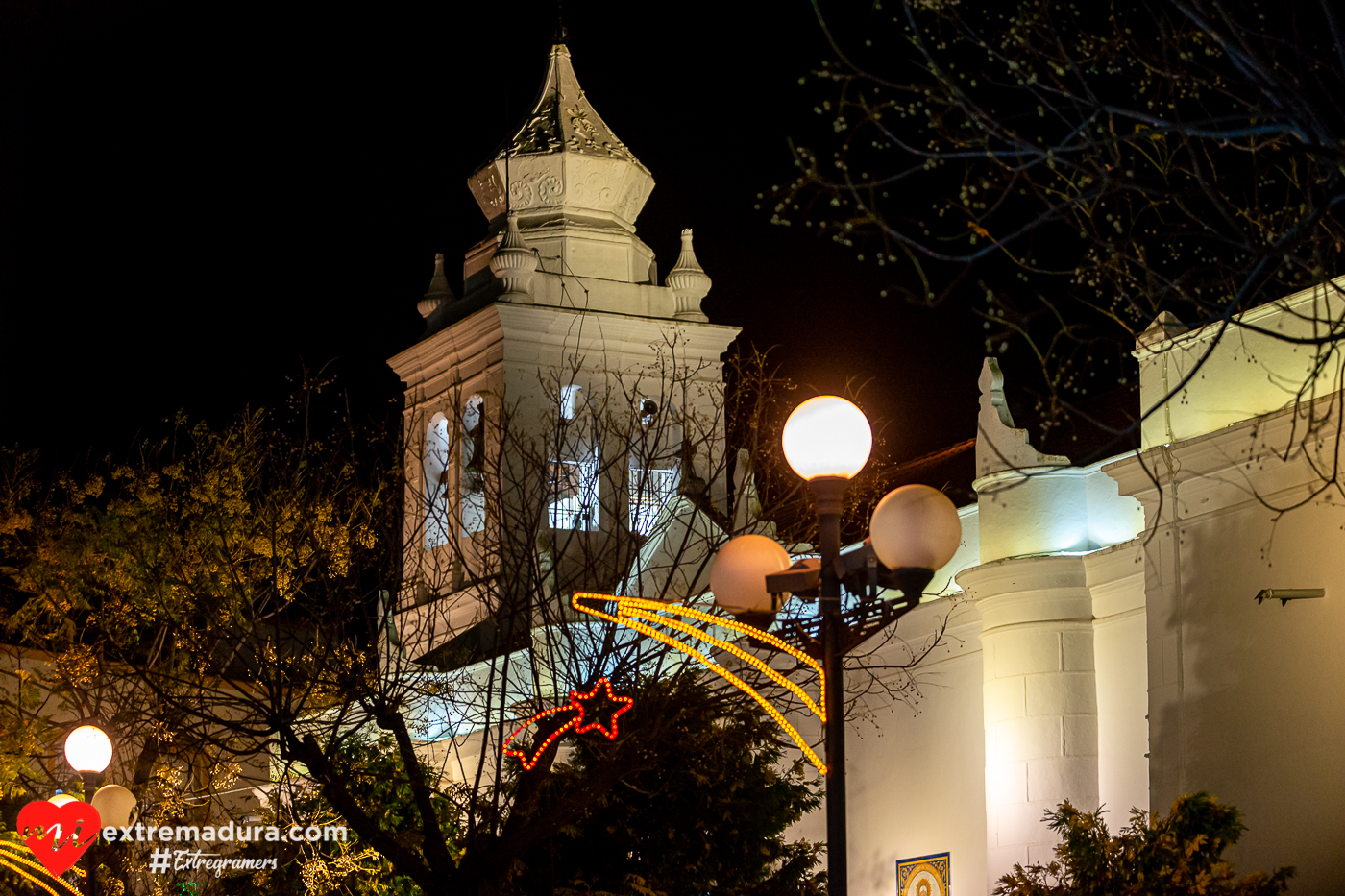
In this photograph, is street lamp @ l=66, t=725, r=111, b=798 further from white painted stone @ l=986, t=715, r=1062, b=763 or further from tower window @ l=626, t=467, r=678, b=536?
white painted stone @ l=986, t=715, r=1062, b=763

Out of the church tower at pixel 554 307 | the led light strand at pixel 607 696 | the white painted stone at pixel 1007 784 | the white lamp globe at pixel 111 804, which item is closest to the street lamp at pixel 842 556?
the led light strand at pixel 607 696

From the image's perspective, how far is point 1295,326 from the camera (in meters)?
18.2

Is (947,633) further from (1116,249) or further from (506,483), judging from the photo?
(1116,249)

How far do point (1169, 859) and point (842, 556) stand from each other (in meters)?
6.59

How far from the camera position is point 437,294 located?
39.6 metres

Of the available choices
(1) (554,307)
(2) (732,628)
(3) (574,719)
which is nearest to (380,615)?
(3) (574,719)

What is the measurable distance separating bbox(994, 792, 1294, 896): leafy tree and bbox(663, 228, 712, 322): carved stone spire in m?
22.1

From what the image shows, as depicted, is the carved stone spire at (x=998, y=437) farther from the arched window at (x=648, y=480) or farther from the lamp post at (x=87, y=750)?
the lamp post at (x=87, y=750)

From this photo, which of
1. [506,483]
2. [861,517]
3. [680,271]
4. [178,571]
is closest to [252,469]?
[178,571]

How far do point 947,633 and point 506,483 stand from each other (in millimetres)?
9484

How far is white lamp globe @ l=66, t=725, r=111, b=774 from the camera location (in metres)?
20.0

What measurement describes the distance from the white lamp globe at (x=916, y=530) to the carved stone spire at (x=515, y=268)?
1045 inches

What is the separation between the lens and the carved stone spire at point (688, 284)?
38325mm

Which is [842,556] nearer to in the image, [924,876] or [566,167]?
[924,876]
